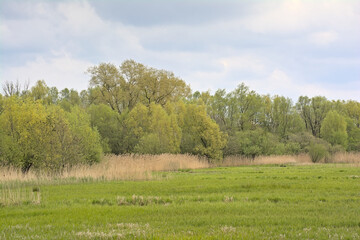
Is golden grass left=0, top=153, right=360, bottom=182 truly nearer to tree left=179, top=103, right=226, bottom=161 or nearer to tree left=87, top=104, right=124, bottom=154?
tree left=179, top=103, right=226, bottom=161

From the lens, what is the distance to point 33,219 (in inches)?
403

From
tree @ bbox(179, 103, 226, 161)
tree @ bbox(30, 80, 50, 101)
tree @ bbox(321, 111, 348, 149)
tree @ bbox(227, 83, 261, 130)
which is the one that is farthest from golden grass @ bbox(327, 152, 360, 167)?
tree @ bbox(30, 80, 50, 101)

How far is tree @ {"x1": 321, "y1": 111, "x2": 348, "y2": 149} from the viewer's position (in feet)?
213

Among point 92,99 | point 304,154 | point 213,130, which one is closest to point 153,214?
point 213,130

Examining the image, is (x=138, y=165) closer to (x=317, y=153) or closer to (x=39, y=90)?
(x=317, y=153)

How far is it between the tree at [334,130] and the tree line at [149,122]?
173mm

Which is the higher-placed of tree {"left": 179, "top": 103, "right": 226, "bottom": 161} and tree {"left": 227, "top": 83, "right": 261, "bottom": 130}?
tree {"left": 227, "top": 83, "right": 261, "bottom": 130}

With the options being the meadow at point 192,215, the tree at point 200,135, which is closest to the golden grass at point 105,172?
the meadow at point 192,215

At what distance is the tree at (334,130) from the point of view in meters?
64.8

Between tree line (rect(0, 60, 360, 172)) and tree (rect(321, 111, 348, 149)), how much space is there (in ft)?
0.57

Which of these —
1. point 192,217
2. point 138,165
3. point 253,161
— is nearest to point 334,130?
point 253,161

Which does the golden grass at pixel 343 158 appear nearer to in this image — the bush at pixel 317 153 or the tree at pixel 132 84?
the bush at pixel 317 153

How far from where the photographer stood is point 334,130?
2606 inches

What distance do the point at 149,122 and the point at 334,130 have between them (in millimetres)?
36249
